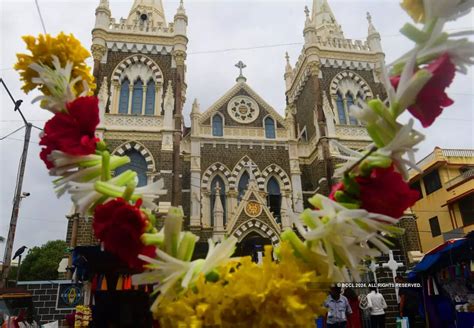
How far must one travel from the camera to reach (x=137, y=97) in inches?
716

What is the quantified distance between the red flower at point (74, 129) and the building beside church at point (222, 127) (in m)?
13.4

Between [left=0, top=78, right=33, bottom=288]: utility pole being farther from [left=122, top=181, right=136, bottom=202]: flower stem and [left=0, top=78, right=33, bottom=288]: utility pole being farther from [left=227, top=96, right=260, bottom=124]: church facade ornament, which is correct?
[left=122, top=181, right=136, bottom=202]: flower stem

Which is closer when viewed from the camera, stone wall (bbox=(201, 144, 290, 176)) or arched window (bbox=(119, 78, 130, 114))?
arched window (bbox=(119, 78, 130, 114))

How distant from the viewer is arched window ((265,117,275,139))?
64.4 feet

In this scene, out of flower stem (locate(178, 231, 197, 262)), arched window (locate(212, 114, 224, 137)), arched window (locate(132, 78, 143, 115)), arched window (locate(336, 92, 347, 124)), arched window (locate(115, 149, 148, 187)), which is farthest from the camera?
arched window (locate(336, 92, 347, 124))

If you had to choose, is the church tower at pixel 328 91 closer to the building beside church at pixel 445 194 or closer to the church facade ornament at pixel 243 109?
the church facade ornament at pixel 243 109

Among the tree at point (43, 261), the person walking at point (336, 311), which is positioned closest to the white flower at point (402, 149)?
the person walking at point (336, 311)

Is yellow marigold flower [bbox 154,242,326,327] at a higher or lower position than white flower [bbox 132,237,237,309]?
lower

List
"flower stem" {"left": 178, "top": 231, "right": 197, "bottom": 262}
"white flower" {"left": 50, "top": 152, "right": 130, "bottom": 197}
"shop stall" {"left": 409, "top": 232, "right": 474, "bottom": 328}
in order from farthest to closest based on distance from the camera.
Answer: "shop stall" {"left": 409, "top": 232, "right": 474, "bottom": 328}
"white flower" {"left": 50, "top": 152, "right": 130, "bottom": 197}
"flower stem" {"left": 178, "top": 231, "right": 197, "bottom": 262}

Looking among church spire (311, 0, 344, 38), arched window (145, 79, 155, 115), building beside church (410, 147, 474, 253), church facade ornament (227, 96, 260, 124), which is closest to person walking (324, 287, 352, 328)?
arched window (145, 79, 155, 115)

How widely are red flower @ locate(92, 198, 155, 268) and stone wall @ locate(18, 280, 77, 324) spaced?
1162cm

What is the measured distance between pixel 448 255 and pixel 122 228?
7.69m

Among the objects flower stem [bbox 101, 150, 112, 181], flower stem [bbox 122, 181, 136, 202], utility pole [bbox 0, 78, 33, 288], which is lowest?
flower stem [bbox 122, 181, 136, 202]

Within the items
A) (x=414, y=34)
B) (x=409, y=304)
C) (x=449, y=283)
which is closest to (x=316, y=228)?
(x=414, y=34)
